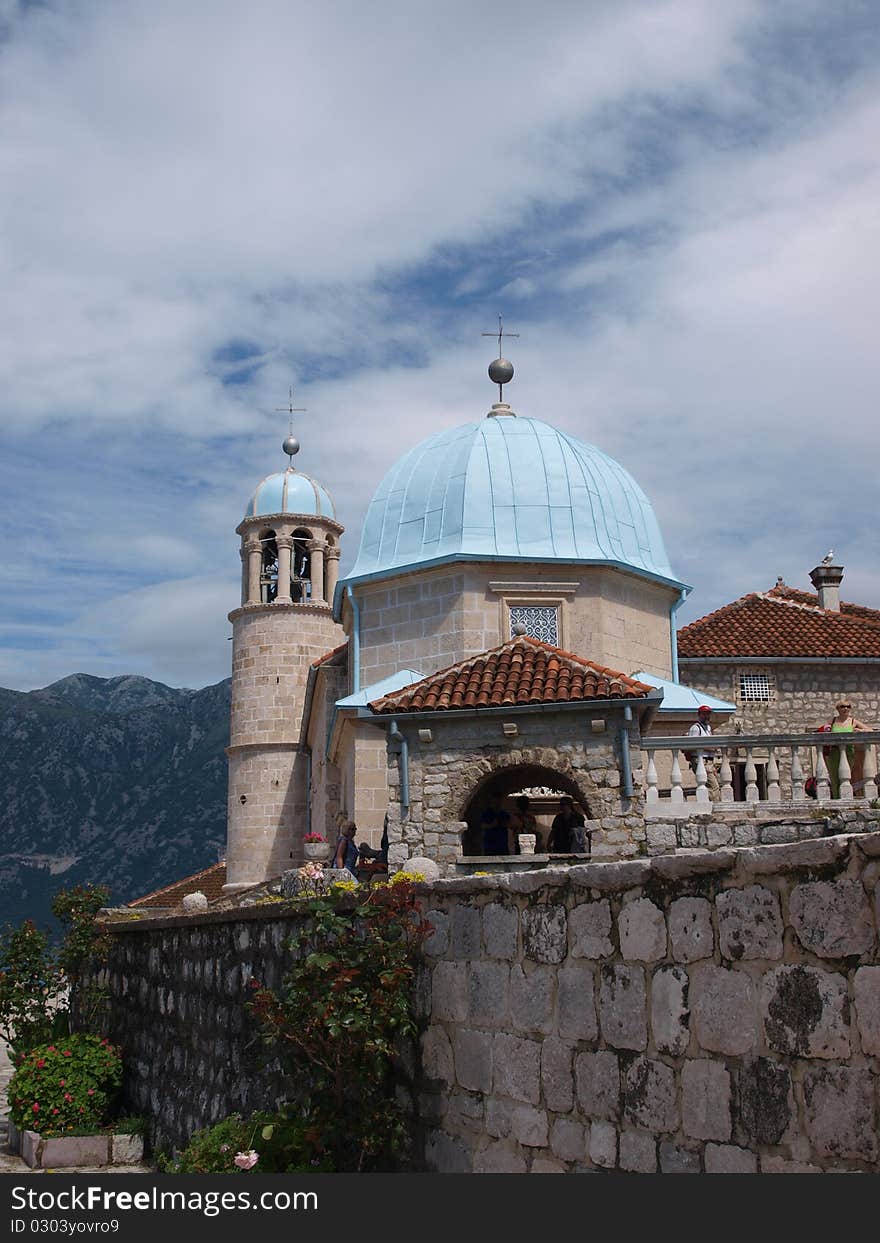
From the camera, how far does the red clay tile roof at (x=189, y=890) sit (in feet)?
108

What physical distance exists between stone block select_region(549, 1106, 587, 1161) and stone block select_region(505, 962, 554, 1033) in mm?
373

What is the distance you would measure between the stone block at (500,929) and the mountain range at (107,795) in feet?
287

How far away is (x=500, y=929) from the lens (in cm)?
573

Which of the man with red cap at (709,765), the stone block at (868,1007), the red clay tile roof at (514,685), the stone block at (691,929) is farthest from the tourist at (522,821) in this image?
the stone block at (868,1007)

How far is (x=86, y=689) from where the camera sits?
527 feet

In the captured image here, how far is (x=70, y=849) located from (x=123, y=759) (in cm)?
1144

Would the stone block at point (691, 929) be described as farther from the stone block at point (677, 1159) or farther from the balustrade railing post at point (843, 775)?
the balustrade railing post at point (843, 775)

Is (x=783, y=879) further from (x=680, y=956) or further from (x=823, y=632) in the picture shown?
(x=823, y=632)

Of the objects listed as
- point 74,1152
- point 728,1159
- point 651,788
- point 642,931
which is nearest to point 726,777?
point 651,788

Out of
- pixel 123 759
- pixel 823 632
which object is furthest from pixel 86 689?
pixel 823 632

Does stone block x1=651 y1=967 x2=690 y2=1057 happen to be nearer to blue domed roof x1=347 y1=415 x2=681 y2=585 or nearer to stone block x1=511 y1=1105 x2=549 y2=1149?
stone block x1=511 y1=1105 x2=549 y2=1149

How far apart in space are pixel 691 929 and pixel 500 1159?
172 centimetres

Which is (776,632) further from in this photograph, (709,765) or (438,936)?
(438,936)

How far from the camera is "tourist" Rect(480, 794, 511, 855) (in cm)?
1797
